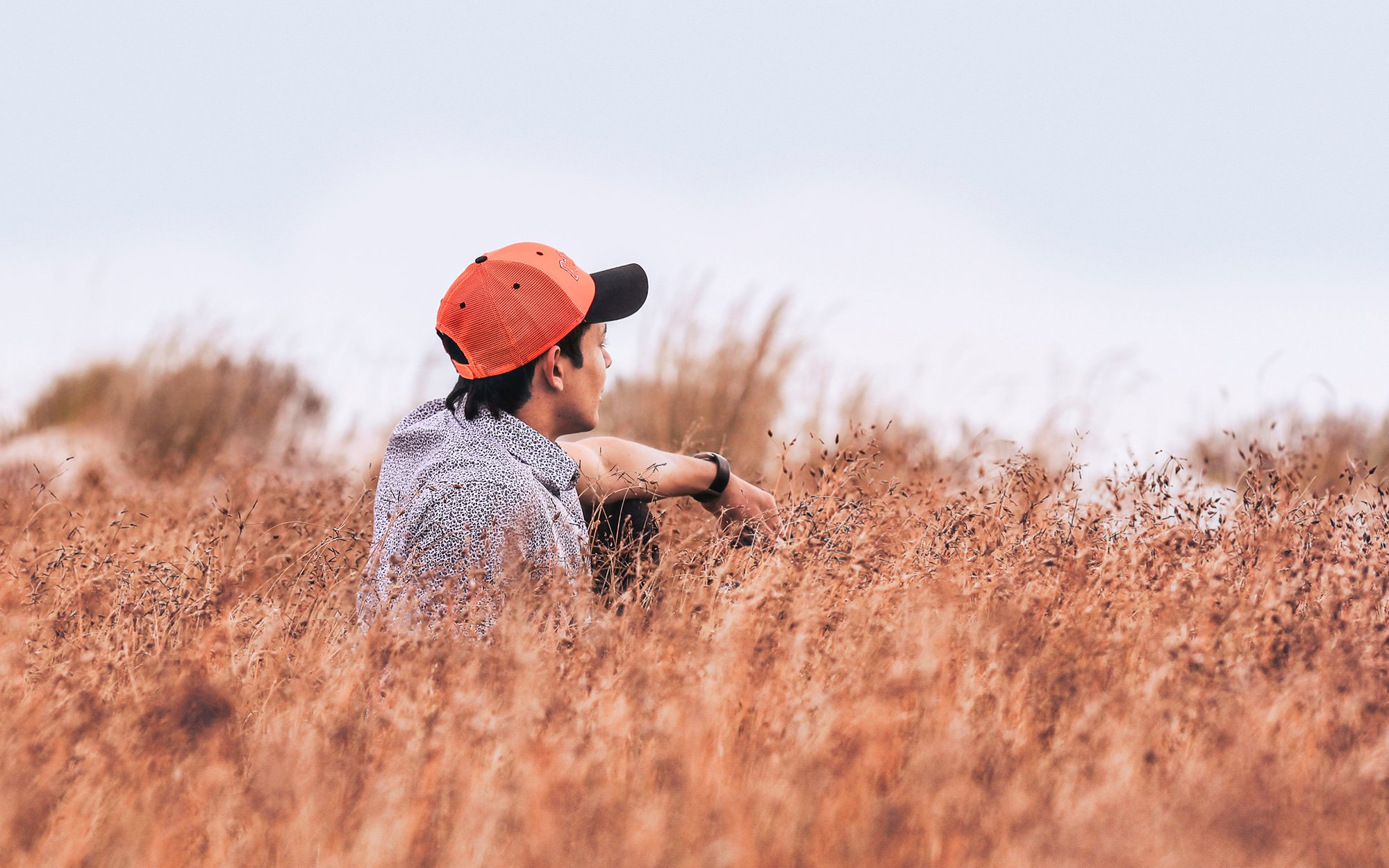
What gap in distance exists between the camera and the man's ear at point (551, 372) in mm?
2555

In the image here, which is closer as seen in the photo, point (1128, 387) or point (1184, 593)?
point (1184, 593)

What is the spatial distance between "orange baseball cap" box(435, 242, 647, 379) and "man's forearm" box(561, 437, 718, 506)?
0.99 feet

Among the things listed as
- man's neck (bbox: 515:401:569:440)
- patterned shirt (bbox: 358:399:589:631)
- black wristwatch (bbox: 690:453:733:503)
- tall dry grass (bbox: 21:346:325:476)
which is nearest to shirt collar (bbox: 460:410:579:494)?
patterned shirt (bbox: 358:399:589:631)

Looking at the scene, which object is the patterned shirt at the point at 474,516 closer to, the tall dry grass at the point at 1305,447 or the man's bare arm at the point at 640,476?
the man's bare arm at the point at 640,476

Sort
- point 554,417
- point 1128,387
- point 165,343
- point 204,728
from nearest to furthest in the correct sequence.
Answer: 1. point 204,728
2. point 554,417
3. point 1128,387
4. point 165,343

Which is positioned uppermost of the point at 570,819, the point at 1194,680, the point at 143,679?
the point at 1194,680

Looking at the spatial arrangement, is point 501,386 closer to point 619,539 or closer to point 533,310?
point 533,310

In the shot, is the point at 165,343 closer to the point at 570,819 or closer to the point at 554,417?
the point at 554,417

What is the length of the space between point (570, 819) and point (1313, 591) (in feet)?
6.62

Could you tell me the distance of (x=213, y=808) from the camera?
1.71m

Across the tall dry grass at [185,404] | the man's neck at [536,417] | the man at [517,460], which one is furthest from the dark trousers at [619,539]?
the tall dry grass at [185,404]

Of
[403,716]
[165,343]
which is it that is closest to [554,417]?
[403,716]

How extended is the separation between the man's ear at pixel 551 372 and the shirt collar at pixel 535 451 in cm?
14

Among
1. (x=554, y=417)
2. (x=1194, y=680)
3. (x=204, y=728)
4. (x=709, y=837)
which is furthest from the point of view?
(x=554, y=417)
